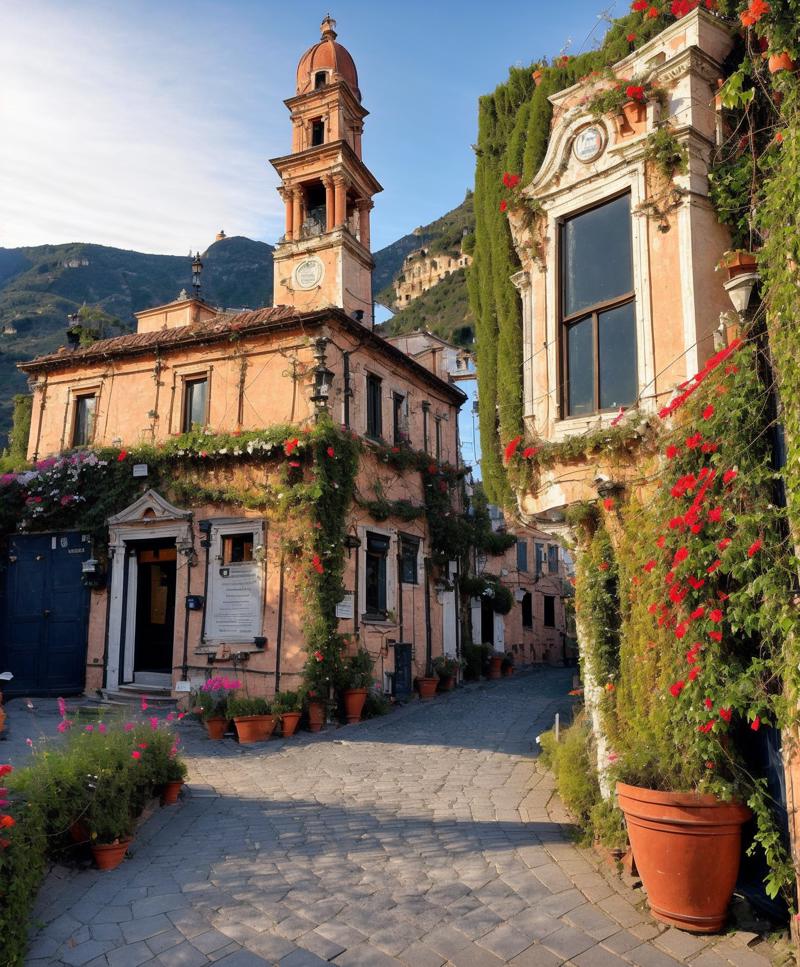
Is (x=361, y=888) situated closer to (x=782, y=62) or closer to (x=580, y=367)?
(x=580, y=367)

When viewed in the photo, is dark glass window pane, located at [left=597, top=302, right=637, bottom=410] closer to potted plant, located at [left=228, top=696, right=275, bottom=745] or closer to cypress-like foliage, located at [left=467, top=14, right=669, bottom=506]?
cypress-like foliage, located at [left=467, top=14, right=669, bottom=506]

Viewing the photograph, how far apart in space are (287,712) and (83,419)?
906cm

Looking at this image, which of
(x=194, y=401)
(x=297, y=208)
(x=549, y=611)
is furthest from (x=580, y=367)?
(x=549, y=611)

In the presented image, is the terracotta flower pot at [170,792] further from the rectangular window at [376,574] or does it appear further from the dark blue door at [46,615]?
the dark blue door at [46,615]

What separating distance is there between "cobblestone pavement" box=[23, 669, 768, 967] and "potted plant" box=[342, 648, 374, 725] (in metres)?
4.12

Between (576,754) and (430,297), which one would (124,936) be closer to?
Answer: (576,754)

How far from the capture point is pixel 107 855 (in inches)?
232

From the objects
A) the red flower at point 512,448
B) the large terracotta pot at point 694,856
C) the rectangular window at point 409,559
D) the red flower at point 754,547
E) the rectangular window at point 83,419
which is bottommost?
the large terracotta pot at point 694,856

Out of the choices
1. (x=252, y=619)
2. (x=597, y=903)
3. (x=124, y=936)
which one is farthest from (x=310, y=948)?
(x=252, y=619)

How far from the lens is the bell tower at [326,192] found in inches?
663

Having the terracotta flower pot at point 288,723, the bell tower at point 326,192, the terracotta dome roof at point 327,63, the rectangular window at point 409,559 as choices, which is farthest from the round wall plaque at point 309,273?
the terracotta flower pot at point 288,723

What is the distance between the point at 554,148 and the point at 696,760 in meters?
5.56

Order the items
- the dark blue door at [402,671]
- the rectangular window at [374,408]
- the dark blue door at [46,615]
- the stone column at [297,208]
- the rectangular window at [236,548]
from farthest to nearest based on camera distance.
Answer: the stone column at [297,208] < the rectangular window at [374,408] < the dark blue door at [402,671] < the dark blue door at [46,615] < the rectangular window at [236,548]

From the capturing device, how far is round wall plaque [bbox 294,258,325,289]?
16.9m
